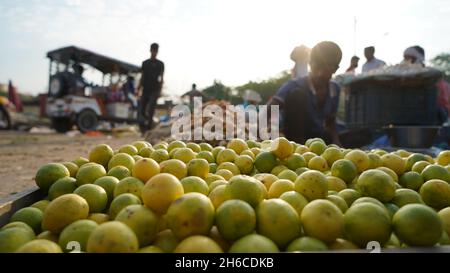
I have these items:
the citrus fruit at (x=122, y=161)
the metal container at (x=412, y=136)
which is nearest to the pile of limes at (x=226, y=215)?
the citrus fruit at (x=122, y=161)

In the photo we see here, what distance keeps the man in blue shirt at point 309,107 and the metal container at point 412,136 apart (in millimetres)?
1490

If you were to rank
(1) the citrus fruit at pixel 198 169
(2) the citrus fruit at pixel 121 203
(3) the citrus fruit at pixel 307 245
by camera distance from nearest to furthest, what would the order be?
(3) the citrus fruit at pixel 307 245 < (2) the citrus fruit at pixel 121 203 < (1) the citrus fruit at pixel 198 169

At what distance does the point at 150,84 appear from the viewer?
1069 centimetres

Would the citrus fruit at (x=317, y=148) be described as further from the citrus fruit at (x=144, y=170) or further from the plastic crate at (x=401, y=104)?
the plastic crate at (x=401, y=104)

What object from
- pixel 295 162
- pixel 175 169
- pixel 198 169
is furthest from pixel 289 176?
pixel 175 169

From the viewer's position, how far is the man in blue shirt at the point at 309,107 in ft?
17.6

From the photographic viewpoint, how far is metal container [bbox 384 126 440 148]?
5793mm

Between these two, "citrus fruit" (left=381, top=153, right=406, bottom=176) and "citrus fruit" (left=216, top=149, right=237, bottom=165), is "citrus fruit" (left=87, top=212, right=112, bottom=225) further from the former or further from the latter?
"citrus fruit" (left=381, top=153, right=406, bottom=176)

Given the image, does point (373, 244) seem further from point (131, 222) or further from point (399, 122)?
point (399, 122)

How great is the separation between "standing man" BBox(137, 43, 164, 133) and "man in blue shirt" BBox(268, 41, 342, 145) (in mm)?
5773

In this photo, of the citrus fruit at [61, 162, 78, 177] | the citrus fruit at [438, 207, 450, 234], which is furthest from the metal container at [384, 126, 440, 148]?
the citrus fruit at [61, 162, 78, 177]

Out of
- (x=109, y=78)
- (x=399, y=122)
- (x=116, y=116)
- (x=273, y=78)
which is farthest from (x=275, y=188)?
(x=273, y=78)

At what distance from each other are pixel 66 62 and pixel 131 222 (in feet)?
59.3

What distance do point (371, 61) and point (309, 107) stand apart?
508 cm
